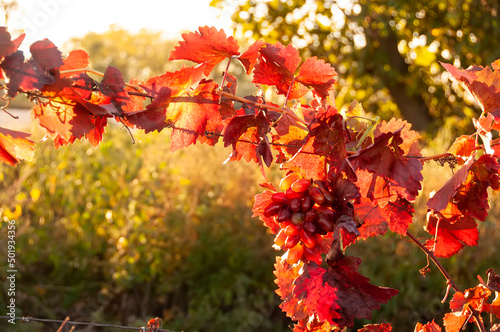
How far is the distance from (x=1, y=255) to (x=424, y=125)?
502cm

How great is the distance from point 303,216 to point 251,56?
328mm

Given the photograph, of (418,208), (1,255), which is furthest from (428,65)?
(1,255)

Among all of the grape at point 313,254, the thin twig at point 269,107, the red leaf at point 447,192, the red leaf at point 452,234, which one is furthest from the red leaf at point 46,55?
the red leaf at point 452,234

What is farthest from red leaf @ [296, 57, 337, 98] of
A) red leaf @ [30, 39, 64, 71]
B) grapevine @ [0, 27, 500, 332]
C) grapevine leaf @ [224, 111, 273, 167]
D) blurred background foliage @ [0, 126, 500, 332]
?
blurred background foliage @ [0, 126, 500, 332]

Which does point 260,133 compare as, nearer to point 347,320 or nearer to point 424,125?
point 347,320

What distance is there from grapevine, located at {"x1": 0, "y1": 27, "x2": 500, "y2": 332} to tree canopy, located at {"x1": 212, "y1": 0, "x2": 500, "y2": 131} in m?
4.36

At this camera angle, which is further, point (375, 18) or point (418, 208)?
point (375, 18)

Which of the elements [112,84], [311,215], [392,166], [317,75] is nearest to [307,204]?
[311,215]

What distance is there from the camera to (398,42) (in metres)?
6.23

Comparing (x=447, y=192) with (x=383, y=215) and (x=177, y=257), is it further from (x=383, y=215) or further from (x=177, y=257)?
(x=177, y=257)

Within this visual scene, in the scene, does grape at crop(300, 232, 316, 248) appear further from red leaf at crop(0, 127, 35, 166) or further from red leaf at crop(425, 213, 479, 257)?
red leaf at crop(0, 127, 35, 166)

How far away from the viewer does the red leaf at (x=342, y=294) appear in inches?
35.0

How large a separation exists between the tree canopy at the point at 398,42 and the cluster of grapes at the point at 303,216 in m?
4.52

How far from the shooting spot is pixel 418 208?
3785 mm
